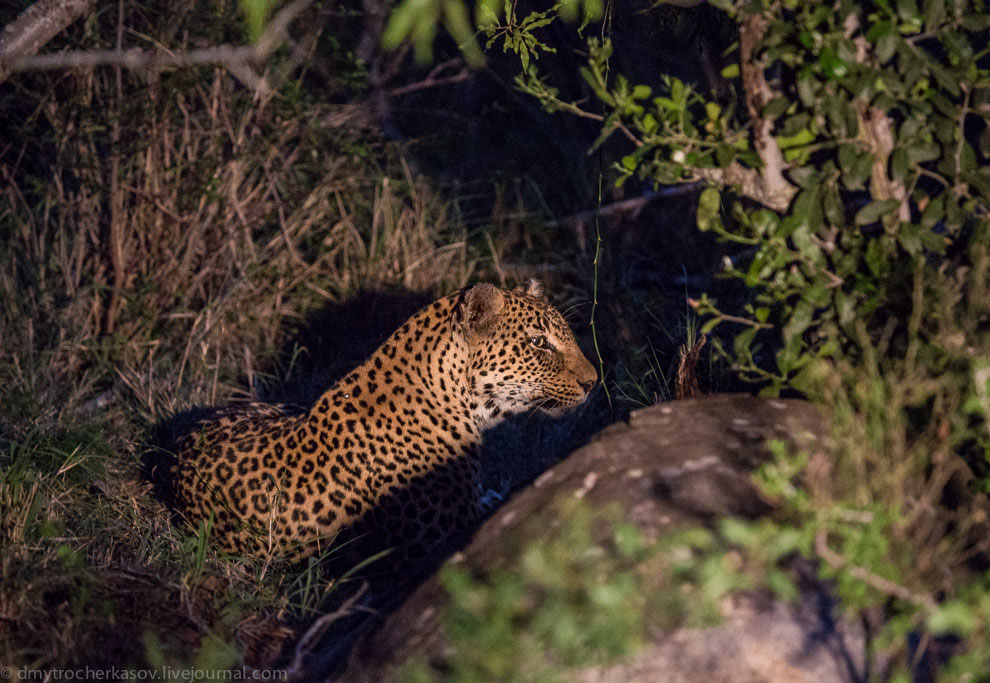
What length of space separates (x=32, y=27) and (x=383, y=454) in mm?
3012

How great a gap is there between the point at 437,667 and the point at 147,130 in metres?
5.41

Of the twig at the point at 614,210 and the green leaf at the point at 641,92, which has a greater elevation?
the green leaf at the point at 641,92

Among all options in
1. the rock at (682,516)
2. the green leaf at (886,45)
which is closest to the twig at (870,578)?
the rock at (682,516)

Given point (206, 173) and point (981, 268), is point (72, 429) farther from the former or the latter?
point (981, 268)

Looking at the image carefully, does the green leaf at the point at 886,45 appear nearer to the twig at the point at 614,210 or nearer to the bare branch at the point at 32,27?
the bare branch at the point at 32,27

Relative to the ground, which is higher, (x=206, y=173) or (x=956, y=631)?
(x=206, y=173)

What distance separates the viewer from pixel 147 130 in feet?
23.5

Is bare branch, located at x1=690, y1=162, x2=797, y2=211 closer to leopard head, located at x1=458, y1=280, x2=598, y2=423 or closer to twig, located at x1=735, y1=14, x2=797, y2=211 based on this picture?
twig, located at x1=735, y1=14, x2=797, y2=211

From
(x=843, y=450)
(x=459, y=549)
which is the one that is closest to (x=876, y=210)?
(x=843, y=450)

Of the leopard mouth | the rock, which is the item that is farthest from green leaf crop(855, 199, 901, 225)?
the leopard mouth

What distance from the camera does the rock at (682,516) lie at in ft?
9.47

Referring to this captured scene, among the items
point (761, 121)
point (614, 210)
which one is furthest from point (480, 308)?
point (614, 210)

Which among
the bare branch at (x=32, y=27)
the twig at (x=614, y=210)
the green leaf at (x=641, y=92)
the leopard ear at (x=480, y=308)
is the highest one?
the bare branch at (x=32, y=27)

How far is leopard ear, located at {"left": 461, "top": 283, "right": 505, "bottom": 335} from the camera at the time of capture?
485 cm
